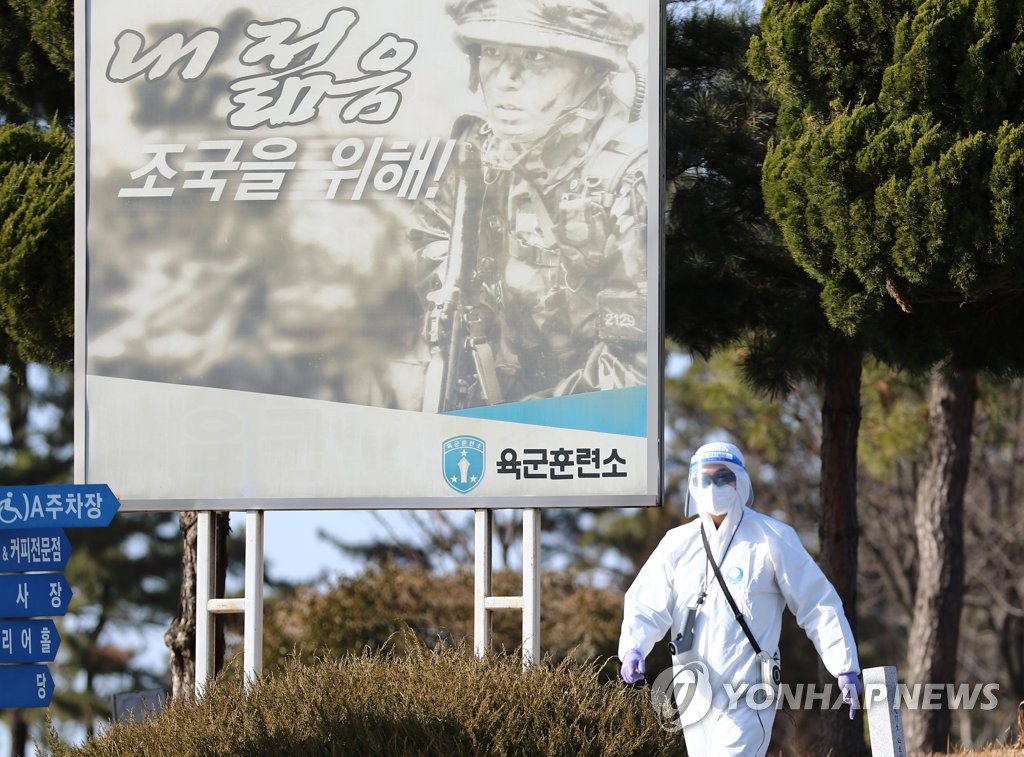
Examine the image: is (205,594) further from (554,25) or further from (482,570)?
(554,25)

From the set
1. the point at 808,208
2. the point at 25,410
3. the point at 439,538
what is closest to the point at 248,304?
the point at 808,208

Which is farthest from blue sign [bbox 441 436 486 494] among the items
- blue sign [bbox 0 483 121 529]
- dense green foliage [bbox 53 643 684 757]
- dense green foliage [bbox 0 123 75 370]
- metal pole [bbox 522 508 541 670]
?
dense green foliage [bbox 0 123 75 370]

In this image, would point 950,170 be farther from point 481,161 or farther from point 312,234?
point 312,234

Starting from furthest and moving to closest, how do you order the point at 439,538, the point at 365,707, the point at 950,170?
the point at 439,538 < the point at 950,170 < the point at 365,707

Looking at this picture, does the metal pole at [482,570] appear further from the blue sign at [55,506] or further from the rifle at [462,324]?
Answer: the blue sign at [55,506]

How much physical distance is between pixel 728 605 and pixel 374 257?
11.8 ft

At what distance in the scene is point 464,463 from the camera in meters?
8.85

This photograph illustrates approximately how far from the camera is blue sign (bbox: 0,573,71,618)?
6793 mm

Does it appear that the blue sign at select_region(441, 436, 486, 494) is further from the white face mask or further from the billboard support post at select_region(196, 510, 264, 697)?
the white face mask

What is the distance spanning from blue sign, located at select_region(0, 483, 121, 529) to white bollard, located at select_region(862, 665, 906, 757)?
3.43m

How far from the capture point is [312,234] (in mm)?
9227

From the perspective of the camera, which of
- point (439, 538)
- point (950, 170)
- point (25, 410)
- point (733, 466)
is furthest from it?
point (25, 410)

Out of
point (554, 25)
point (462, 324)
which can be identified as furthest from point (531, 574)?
point (554, 25)

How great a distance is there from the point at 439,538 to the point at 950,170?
13515mm
